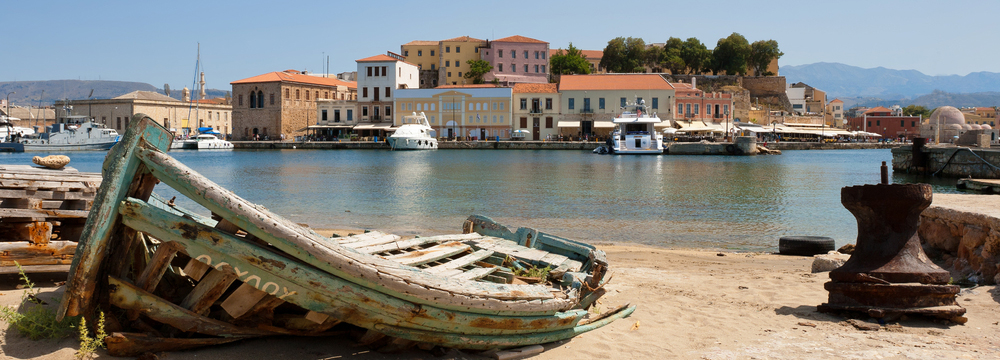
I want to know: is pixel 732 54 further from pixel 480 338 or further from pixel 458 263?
pixel 480 338

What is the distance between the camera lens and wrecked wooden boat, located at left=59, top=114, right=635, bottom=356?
3355 mm

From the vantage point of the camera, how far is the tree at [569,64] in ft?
251

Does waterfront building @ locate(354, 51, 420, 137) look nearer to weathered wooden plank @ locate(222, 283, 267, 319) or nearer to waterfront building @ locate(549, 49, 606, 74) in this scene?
waterfront building @ locate(549, 49, 606, 74)

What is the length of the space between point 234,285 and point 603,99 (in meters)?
61.6

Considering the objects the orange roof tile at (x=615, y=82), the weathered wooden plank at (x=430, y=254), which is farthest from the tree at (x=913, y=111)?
the weathered wooden plank at (x=430, y=254)

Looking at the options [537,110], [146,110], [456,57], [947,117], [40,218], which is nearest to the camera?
[40,218]

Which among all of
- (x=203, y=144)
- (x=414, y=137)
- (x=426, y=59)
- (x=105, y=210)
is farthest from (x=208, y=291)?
(x=426, y=59)

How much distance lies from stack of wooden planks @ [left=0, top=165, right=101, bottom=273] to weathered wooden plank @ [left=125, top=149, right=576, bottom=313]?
7.92 ft

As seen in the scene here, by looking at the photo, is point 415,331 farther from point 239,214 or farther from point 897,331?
point 897,331

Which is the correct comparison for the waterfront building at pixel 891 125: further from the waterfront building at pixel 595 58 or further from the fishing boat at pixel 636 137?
the fishing boat at pixel 636 137

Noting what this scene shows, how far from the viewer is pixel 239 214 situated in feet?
10.9

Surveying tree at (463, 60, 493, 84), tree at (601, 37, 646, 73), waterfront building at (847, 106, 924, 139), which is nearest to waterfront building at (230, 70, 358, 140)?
tree at (463, 60, 493, 84)

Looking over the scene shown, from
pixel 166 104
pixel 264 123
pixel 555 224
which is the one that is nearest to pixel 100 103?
pixel 166 104

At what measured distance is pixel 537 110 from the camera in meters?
65.4
